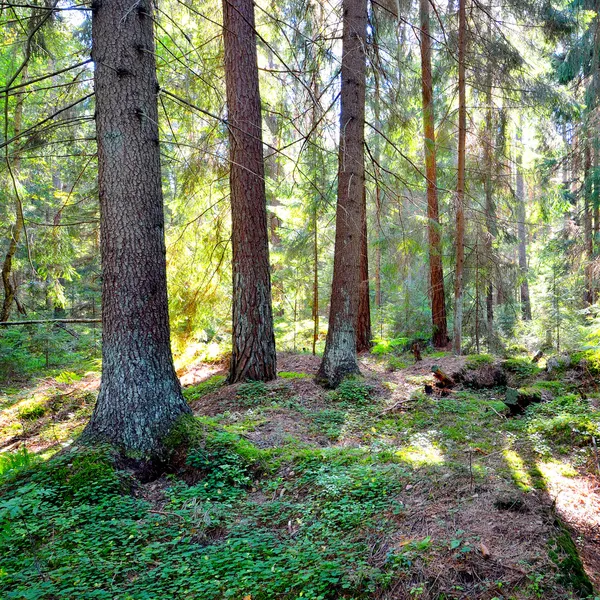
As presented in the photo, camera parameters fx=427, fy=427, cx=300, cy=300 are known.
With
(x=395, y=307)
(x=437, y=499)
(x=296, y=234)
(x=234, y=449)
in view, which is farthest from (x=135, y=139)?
(x=395, y=307)

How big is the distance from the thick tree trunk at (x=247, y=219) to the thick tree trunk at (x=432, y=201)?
3.72 meters

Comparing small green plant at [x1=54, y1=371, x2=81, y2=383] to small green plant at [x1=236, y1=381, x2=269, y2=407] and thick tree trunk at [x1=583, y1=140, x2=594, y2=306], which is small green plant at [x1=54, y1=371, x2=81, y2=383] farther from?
thick tree trunk at [x1=583, y1=140, x2=594, y2=306]

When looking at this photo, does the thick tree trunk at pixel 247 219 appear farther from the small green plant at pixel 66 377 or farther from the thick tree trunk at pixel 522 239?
the thick tree trunk at pixel 522 239

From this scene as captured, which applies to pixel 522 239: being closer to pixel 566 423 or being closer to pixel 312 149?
pixel 312 149

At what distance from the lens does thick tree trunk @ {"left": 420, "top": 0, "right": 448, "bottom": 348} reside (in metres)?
9.60

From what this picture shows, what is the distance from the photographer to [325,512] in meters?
3.16

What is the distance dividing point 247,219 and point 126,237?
119 inches

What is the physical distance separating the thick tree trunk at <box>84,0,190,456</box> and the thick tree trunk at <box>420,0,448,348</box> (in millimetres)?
6078

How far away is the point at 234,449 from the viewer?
418 centimetres

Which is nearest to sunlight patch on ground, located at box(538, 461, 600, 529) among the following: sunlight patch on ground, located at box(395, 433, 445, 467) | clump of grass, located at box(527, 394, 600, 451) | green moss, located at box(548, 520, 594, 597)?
green moss, located at box(548, 520, 594, 597)

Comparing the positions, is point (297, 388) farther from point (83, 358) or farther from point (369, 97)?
point (83, 358)

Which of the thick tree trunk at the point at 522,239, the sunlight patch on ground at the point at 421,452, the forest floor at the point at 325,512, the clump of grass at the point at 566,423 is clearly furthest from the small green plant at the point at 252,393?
the thick tree trunk at the point at 522,239

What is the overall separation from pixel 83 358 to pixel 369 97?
34.2 feet

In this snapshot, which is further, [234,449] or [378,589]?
[234,449]
